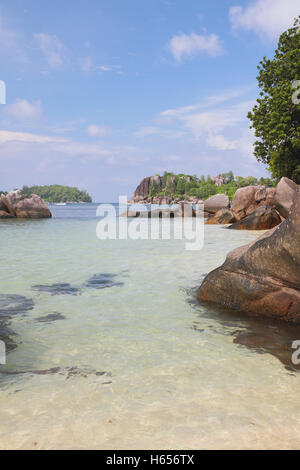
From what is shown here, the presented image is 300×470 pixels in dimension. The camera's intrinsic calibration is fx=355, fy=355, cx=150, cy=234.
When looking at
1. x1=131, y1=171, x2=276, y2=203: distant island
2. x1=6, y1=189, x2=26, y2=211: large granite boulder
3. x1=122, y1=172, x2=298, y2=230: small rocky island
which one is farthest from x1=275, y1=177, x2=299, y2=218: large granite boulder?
x1=131, y1=171, x2=276, y2=203: distant island

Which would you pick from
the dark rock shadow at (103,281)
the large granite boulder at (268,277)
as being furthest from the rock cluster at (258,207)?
the large granite boulder at (268,277)

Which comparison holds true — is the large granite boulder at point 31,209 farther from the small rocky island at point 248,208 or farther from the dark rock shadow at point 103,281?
the dark rock shadow at point 103,281

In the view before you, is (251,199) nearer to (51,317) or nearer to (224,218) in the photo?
(224,218)

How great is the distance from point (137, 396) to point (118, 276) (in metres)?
4.98

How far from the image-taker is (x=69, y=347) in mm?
3984

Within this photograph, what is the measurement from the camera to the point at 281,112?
2406 centimetres

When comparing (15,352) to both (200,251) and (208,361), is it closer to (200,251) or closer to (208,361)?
(208,361)

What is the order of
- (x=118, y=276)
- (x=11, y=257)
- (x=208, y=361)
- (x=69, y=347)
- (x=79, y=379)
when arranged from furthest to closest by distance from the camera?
(x=11, y=257) → (x=118, y=276) → (x=69, y=347) → (x=208, y=361) → (x=79, y=379)

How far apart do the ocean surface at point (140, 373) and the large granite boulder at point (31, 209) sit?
1120 inches

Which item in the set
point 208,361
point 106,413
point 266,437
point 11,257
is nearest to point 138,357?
point 208,361

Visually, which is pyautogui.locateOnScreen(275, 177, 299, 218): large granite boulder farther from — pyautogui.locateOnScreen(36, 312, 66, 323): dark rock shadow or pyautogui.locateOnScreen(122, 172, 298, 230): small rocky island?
pyautogui.locateOnScreen(36, 312, 66, 323): dark rock shadow

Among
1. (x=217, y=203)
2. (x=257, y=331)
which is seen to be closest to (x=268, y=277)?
(x=257, y=331)

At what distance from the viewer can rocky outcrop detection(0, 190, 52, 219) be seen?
3322 centimetres

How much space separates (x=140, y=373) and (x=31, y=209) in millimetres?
32587
